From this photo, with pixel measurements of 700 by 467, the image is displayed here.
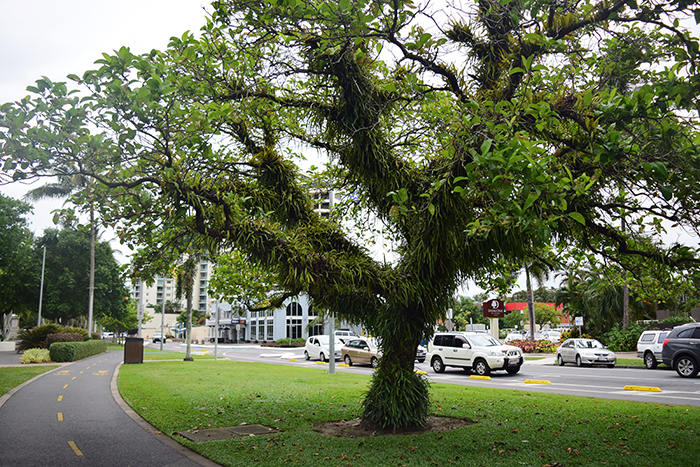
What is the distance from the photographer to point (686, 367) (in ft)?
60.5

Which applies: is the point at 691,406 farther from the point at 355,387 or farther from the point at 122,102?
the point at 122,102

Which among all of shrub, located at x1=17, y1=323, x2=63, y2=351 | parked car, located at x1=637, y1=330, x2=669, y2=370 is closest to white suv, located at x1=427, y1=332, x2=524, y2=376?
parked car, located at x1=637, y1=330, x2=669, y2=370

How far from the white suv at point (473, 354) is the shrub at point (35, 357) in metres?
19.9

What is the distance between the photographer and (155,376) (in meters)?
18.9

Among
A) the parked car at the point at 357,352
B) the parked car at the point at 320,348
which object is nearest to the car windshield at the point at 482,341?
the parked car at the point at 357,352

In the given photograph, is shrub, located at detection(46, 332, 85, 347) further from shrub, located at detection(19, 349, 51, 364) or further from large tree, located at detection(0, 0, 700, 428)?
large tree, located at detection(0, 0, 700, 428)

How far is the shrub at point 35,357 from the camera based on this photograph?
25531mm

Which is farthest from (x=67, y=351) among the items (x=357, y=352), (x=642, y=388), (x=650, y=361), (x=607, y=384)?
(x=650, y=361)

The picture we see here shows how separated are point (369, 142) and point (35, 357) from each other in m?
25.6

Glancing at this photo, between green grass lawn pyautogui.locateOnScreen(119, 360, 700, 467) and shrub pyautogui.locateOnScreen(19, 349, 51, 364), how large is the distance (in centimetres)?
1480

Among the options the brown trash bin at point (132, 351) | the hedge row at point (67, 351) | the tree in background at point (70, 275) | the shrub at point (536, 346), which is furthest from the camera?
the tree in background at point (70, 275)

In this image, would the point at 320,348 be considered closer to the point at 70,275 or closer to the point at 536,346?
the point at 536,346

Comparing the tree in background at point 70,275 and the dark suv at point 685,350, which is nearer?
the dark suv at point 685,350

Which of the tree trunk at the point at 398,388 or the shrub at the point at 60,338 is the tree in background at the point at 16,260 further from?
the tree trunk at the point at 398,388
